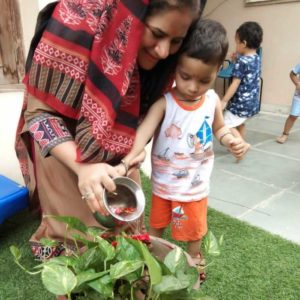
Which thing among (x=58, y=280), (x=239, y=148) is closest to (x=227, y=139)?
(x=239, y=148)

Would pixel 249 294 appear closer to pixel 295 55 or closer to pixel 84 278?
pixel 84 278

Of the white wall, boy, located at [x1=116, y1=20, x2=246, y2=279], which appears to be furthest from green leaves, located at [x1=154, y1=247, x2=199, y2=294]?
the white wall

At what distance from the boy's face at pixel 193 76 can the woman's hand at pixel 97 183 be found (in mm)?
423

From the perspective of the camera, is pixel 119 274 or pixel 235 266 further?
pixel 235 266

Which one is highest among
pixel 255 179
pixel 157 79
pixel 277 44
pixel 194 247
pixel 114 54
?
pixel 114 54

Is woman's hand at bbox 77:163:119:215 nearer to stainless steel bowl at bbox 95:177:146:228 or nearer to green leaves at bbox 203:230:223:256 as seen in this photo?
stainless steel bowl at bbox 95:177:146:228

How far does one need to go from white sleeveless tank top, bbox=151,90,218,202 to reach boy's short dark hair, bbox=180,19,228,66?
177mm

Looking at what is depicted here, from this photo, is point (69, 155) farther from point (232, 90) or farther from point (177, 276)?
point (232, 90)

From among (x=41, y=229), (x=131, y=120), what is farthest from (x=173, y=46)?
(x=41, y=229)

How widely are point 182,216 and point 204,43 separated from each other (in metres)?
0.59

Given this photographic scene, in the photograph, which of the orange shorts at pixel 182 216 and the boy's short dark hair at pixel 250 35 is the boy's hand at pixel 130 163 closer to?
the orange shorts at pixel 182 216

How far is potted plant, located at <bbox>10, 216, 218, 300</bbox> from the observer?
565mm

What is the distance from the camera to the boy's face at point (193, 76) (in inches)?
40.3

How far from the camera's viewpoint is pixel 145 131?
1.07 metres
